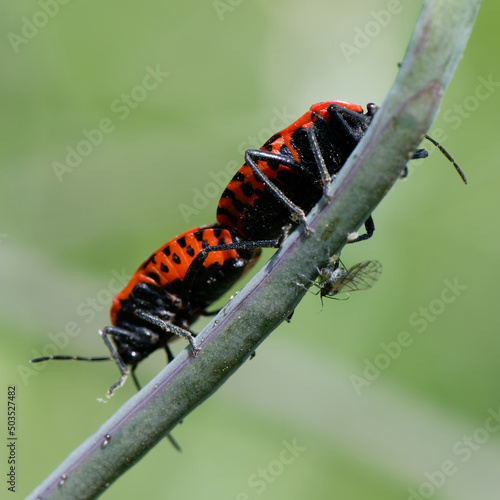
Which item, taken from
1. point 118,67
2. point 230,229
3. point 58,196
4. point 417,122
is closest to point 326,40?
point 118,67

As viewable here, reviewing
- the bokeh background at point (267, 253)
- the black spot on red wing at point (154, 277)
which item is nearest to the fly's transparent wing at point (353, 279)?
the black spot on red wing at point (154, 277)

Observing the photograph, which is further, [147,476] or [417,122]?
[147,476]

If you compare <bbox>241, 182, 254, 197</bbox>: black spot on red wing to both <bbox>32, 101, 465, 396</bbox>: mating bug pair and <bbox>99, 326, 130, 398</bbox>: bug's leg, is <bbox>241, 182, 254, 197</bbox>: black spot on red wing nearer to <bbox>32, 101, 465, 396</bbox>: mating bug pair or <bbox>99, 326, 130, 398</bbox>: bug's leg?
<bbox>32, 101, 465, 396</bbox>: mating bug pair

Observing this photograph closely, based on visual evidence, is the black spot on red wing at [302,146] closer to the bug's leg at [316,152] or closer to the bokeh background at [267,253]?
the bug's leg at [316,152]

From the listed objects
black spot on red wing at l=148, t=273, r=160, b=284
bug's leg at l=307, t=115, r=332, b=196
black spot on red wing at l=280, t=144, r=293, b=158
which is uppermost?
bug's leg at l=307, t=115, r=332, b=196

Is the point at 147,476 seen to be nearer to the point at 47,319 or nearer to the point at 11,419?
the point at 11,419

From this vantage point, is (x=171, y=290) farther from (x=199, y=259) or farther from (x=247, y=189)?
(x=247, y=189)

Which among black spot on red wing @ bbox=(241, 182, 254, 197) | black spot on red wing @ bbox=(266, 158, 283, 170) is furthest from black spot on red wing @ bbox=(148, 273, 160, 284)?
black spot on red wing @ bbox=(266, 158, 283, 170)
